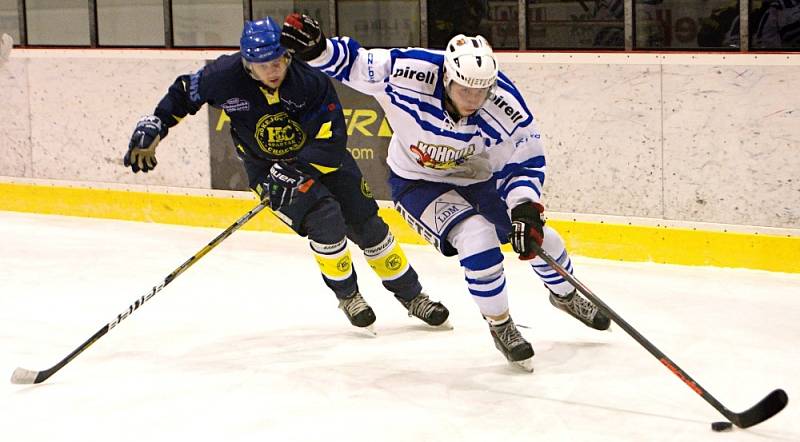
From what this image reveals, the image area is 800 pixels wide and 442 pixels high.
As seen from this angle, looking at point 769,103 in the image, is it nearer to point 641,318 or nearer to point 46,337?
point 641,318

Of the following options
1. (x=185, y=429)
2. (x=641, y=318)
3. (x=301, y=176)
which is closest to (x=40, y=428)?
(x=185, y=429)

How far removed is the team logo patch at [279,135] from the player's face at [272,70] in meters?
0.17

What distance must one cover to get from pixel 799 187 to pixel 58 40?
17.7 ft

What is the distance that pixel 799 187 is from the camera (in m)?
4.75

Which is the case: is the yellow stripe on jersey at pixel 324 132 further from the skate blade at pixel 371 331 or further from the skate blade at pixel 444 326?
the skate blade at pixel 444 326

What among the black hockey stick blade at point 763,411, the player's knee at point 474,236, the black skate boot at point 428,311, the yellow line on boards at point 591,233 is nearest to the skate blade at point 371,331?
the black skate boot at point 428,311

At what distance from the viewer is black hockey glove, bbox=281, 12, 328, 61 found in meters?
3.33

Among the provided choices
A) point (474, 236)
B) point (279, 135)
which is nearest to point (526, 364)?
point (474, 236)

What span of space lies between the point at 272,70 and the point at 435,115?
1.86ft

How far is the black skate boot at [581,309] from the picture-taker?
12.8 feet

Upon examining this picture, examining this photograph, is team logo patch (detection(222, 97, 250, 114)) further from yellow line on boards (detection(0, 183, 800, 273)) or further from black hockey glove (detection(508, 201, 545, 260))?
yellow line on boards (detection(0, 183, 800, 273))

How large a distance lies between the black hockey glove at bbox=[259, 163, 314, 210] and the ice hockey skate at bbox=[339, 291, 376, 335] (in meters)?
0.41

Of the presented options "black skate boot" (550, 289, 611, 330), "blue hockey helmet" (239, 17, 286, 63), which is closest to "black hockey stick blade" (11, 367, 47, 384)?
"blue hockey helmet" (239, 17, 286, 63)

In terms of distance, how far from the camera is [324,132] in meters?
3.92
